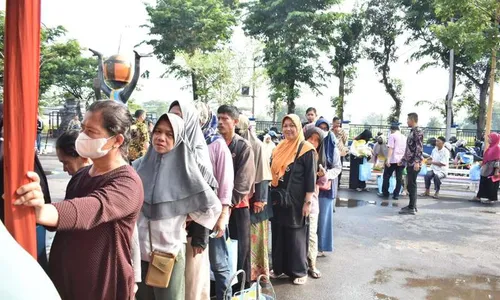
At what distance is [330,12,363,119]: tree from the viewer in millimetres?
24938

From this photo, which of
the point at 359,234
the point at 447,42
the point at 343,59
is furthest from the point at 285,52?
the point at 359,234

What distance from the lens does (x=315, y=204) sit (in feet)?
14.4

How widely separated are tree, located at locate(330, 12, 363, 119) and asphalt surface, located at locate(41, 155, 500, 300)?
18.0 metres

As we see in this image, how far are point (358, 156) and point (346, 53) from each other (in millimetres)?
17066

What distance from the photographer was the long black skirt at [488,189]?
9.08m

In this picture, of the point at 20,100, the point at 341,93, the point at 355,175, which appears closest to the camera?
the point at 20,100

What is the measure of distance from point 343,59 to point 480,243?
20936 mm

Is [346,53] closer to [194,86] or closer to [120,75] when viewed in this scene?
[194,86]

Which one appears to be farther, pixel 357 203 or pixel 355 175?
pixel 355 175

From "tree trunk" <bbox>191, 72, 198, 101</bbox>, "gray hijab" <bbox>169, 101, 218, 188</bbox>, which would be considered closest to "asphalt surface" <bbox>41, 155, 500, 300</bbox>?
"gray hijab" <bbox>169, 101, 218, 188</bbox>

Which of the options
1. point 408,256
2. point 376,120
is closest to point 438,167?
point 408,256

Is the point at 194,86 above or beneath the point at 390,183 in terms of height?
above

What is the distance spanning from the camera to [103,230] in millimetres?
1644

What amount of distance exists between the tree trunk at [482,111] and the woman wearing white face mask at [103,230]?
73.7 ft
